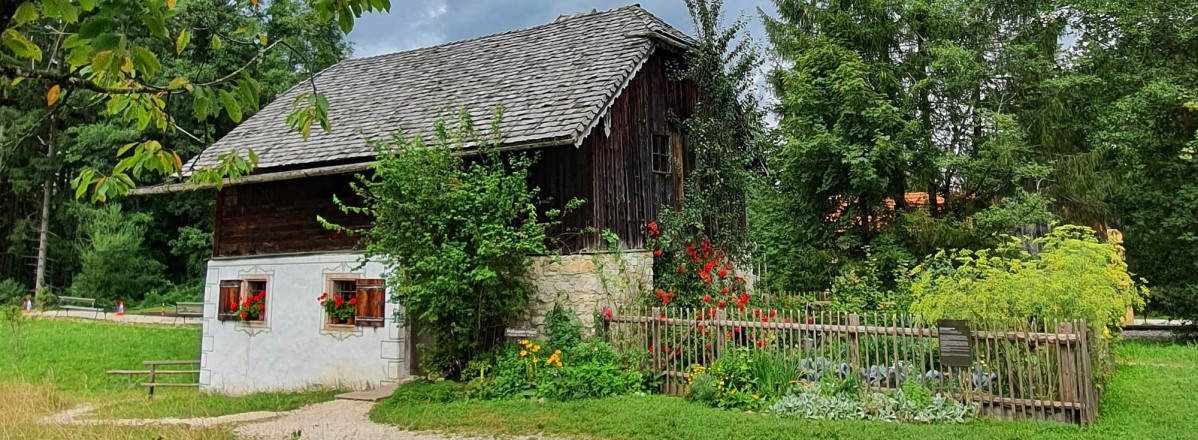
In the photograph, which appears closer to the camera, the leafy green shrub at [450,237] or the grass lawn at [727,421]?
the grass lawn at [727,421]

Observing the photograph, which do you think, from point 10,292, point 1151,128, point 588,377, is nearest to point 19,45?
point 588,377

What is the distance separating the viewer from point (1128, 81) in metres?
16.8

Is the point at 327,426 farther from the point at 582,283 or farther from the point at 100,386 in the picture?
the point at 100,386

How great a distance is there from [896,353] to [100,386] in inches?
589

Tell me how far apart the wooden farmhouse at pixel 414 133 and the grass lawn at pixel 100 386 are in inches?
41.1

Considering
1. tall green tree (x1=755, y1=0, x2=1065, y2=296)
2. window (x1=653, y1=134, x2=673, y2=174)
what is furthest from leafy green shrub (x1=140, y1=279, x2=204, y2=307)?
tall green tree (x1=755, y1=0, x2=1065, y2=296)

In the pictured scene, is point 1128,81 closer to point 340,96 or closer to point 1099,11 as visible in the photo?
point 1099,11

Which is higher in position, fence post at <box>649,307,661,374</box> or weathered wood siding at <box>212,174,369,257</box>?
weathered wood siding at <box>212,174,369,257</box>

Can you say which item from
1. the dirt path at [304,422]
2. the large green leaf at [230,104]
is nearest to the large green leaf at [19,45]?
the large green leaf at [230,104]

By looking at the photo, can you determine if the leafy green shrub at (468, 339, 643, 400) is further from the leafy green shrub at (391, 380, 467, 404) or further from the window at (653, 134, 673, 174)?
the window at (653, 134, 673, 174)

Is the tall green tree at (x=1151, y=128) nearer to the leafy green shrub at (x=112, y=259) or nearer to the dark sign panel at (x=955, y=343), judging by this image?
the dark sign panel at (x=955, y=343)

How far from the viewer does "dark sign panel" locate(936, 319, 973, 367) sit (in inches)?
306

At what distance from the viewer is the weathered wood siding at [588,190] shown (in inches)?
447

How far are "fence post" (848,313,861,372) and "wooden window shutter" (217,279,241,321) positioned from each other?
10.8 meters
